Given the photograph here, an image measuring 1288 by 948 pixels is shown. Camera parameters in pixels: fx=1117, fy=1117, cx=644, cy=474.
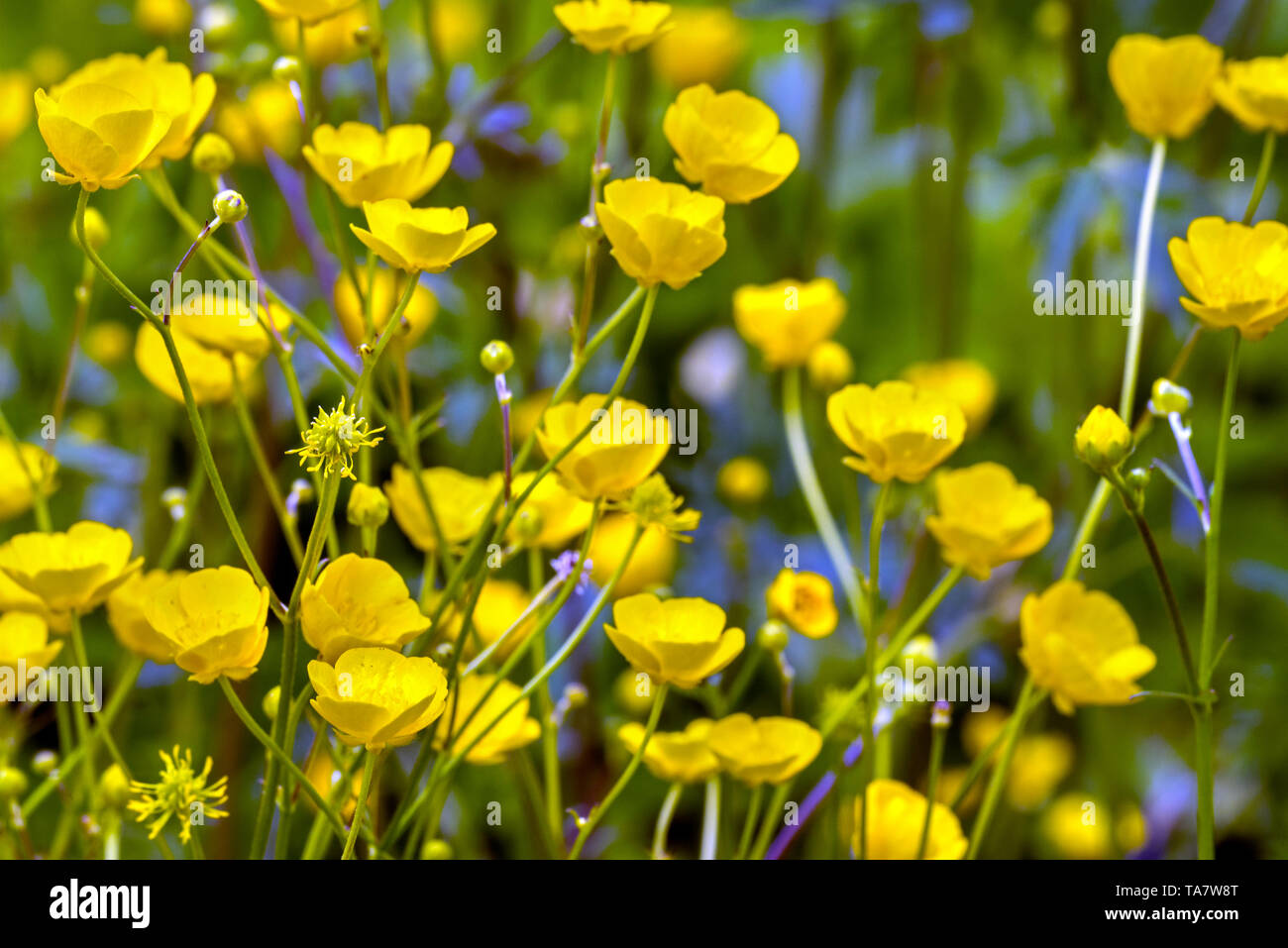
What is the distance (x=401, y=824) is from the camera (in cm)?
29

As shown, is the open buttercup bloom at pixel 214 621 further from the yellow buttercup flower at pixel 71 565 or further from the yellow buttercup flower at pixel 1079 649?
the yellow buttercup flower at pixel 1079 649

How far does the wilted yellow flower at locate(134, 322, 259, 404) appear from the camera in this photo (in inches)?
13.4

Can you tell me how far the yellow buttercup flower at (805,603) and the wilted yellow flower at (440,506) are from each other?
0.31 ft

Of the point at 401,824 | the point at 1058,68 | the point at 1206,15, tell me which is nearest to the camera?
the point at 401,824

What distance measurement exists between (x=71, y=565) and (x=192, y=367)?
0.08 metres

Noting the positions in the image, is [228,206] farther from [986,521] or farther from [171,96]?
[986,521]

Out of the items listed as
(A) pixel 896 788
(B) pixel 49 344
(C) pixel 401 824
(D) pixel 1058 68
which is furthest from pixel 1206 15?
(B) pixel 49 344

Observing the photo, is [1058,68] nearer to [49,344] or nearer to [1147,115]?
[1147,115]

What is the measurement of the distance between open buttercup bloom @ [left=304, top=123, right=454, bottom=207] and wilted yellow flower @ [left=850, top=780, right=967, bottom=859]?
224 mm

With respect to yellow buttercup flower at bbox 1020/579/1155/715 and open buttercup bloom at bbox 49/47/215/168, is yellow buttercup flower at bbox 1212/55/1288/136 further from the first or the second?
open buttercup bloom at bbox 49/47/215/168

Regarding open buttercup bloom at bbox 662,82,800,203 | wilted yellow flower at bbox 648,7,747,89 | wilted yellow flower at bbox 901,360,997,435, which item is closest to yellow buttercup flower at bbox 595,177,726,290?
open buttercup bloom at bbox 662,82,800,203

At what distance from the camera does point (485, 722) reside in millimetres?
337

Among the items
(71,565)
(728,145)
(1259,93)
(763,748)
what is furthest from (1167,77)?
(71,565)
